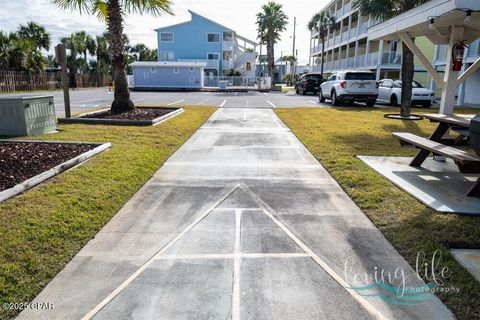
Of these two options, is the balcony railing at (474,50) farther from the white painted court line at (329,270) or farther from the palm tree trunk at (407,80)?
the white painted court line at (329,270)

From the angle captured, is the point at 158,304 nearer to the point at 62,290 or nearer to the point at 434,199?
the point at 62,290

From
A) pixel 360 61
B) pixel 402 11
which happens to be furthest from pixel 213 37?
pixel 402 11

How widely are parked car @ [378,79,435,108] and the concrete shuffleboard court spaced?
15561 mm

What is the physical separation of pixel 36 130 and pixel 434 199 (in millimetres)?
8974

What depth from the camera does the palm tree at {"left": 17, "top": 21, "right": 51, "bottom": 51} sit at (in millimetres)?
43438

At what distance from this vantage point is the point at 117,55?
12.7 metres

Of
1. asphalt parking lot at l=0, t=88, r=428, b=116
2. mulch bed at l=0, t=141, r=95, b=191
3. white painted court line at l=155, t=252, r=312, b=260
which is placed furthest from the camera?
asphalt parking lot at l=0, t=88, r=428, b=116

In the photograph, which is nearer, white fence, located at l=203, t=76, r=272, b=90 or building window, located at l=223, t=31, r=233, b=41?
white fence, located at l=203, t=76, r=272, b=90

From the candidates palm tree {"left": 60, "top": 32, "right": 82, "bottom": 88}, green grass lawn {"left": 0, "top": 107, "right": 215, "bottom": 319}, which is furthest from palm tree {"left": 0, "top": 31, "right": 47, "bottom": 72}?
green grass lawn {"left": 0, "top": 107, "right": 215, "bottom": 319}

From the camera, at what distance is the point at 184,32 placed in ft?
158

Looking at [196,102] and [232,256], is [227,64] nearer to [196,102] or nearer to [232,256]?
[196,102]

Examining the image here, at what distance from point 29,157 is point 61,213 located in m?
2.67

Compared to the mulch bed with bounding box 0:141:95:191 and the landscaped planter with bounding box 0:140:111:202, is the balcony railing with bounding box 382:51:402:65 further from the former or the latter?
the mulch bed with bounding box 0:141:95:191

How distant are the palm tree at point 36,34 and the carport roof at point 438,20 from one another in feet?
149
